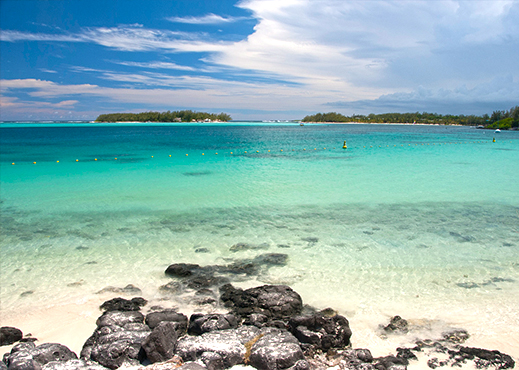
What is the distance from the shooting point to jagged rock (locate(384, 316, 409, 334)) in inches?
191

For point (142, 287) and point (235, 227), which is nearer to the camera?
point (142, 287)

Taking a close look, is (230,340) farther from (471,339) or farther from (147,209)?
(147,209)

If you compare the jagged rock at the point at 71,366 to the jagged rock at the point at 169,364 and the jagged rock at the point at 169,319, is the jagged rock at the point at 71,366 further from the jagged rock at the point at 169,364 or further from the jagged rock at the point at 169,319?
the jagged rock at the point at 169,319

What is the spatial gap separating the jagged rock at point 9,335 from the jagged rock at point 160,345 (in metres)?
1.93

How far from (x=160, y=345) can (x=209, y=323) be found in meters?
0.77

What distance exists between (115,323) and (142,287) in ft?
4.47

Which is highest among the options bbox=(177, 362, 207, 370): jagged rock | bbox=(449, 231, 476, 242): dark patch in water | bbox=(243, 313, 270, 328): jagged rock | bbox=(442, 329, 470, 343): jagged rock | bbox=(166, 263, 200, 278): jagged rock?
bbox=(449, 231, 476, 242): dark patch in water

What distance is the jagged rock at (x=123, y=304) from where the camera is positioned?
5.42 meters

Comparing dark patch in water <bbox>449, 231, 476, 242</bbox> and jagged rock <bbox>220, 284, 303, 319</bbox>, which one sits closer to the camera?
jagged rock <bbox>220, 284, 303, 319</bbox>

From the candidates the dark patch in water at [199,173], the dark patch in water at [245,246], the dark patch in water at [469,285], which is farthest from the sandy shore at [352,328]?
the dark patch in water at [199,173]

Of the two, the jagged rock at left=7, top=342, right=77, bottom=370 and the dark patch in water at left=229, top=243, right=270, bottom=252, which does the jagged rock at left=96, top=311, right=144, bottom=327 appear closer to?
the jagged rock at left=7, top=342, right=77, bottom=370

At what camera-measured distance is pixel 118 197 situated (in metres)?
13.8

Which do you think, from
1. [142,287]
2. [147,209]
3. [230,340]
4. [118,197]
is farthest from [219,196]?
[230,340]

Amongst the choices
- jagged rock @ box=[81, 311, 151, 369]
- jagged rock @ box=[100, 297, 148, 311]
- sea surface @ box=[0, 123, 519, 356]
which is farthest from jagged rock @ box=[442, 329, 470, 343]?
jagged rock @ box=[100, 297, 148, 311]
